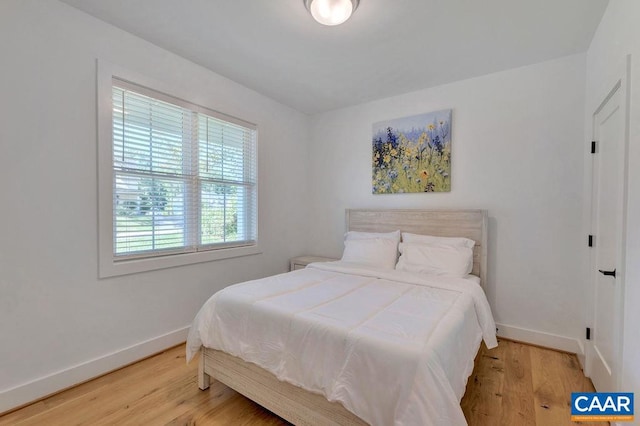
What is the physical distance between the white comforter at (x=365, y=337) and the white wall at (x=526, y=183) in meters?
0.85

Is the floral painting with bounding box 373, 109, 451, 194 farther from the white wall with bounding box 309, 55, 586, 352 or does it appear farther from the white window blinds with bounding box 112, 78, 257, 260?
the white window blinds with bounding box 112, 78, 257, 260

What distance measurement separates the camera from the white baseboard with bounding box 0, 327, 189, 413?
178 cm

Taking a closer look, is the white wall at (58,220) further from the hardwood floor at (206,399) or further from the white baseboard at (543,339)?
the white baseboard at (543,339)

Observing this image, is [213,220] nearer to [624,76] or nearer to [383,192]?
[383,192]

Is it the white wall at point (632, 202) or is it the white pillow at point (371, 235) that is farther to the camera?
the white pillow at point (371, 235)

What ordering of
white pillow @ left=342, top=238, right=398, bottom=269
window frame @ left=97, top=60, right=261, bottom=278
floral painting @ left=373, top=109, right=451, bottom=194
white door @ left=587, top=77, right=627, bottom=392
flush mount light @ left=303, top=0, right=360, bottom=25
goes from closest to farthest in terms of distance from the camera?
white door @ left=587, top=77, right=627, bottom=392, flush mount light @ left=303, top=0, right=360, bottom=25, window frame @ left=97, top=60, right=261, bottom=278, white pillow @ left=342, top=238, right=398, bottom=269, floral painting @ left=373, top=109, right=451, bottom=194

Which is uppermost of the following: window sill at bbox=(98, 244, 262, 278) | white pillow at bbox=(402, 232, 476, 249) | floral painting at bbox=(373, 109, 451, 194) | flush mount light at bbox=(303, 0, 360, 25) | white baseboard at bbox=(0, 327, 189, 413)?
flush mount light at bbox=(303, 0, 360, 25)

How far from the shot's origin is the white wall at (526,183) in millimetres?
2533

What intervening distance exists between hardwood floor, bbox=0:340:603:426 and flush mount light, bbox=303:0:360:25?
2557 mm

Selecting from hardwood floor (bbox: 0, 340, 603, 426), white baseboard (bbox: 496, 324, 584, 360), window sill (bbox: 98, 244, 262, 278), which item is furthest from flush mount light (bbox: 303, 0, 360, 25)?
white baseboard (bbox: 496, 324, 584, 360)

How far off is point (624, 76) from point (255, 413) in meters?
2.87

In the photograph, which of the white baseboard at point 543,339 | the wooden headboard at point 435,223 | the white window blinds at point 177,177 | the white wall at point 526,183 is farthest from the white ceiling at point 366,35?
the white baseboard at point 543,339

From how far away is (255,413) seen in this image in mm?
1752

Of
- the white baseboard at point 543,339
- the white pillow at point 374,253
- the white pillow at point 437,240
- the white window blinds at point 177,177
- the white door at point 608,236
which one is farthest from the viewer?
the white pillow at point 374,253
